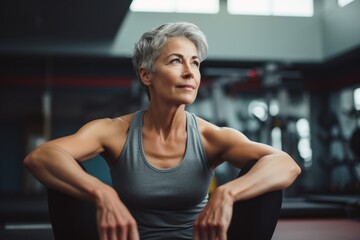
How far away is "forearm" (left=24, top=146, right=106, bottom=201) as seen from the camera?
4.36 feet

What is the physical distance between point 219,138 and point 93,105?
261 inches

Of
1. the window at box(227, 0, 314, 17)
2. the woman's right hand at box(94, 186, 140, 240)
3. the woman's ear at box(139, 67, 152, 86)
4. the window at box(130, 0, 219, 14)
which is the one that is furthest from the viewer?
the window at box(227, 0, 314, 17)

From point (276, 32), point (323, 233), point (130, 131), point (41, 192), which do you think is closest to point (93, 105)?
point (41, 192)

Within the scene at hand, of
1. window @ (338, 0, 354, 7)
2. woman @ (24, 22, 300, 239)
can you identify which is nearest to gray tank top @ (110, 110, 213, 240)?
woman @ (24, 22, 300, 239)

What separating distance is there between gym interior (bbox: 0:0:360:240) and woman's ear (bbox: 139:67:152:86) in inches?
168

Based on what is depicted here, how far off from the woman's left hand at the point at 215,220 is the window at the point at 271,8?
649cm

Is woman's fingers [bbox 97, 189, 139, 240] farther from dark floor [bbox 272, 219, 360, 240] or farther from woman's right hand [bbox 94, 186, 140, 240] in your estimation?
dark floor [bbox 272, 219, 360, 240]

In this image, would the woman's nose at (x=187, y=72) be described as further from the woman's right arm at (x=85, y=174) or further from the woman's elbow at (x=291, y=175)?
the woman's elbow at (x=291, y=175)

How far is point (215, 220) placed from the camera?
127 cm

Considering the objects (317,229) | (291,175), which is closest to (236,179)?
(291,175)

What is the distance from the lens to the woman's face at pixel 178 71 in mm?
1511

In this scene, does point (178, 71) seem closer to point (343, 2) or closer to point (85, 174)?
point (85, 174)

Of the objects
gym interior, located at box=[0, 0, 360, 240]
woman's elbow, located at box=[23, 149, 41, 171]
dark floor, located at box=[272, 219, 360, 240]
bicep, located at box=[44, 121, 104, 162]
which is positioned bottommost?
dark floor, located at box=[272, 219, 360, 240]

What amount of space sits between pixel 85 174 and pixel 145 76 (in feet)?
1.36
